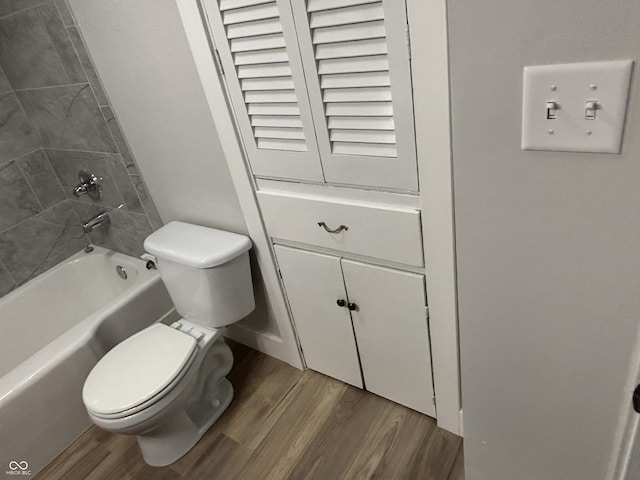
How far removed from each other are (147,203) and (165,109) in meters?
0.54

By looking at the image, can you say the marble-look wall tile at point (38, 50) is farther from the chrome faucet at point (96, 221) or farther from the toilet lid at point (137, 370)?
the toilet lid at point (137, 370)

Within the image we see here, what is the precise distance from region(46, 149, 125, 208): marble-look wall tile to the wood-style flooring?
101 cm

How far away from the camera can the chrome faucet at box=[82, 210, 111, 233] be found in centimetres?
210

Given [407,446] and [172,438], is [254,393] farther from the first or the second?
[407,446]

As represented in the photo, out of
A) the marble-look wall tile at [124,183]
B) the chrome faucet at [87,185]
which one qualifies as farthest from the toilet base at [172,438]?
the chrome faucet at [87,185]

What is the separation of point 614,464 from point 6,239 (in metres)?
2.45

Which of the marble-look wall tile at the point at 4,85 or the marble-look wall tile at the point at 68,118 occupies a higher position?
the marble-look wall tile at the point at 4,85

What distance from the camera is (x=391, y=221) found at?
1.20 m

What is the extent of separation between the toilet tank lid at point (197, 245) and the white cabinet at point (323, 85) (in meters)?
0.35

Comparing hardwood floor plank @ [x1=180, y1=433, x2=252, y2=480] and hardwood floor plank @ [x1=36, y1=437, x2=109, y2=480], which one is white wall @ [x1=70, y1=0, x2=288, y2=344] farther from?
hardwood floor plank @ [x1=36, y1=437, x2=109, y2=480]

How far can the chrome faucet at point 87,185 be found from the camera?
6.70 ft

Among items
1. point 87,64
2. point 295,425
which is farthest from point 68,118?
point 295,425

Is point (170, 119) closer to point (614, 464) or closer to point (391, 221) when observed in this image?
point (391, 221)

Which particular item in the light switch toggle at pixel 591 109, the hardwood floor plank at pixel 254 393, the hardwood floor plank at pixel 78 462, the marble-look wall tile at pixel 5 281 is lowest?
the hardwood floor plank at pixel 78 462
